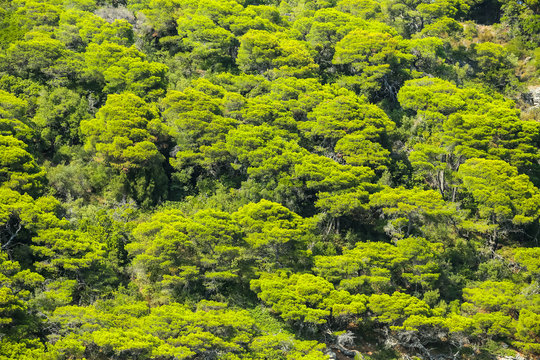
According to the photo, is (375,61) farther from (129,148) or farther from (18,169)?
(18,169)

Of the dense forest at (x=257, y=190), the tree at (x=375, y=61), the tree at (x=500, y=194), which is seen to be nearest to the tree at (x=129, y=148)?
the dense forest at (x=257, y=190)

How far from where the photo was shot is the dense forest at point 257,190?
3478 cm

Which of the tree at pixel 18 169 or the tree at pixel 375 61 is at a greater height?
the tree at pixel 375 61

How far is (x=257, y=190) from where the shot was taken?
4356 centimetres

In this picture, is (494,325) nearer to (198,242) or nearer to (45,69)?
(198,242)

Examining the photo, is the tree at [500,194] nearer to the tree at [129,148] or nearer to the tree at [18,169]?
the tree at [129,148]

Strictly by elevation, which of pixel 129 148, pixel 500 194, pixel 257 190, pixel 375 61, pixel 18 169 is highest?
pixel 375 61

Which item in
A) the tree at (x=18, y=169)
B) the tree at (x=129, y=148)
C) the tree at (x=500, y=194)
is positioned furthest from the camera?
the tree at (x=500, y=194)

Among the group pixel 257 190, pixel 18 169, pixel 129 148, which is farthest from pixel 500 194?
pixel 18 169

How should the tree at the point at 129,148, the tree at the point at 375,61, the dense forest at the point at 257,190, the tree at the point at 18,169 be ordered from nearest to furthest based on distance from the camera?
the dense forest at the point at 257,190, the tree at the point at 18,169, the tree at the point at 129,148, the tree at the point at 375,61

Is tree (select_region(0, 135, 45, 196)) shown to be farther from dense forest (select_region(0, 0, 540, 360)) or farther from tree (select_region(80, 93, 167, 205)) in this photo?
tree (select_region(80, 93, 167, 205))

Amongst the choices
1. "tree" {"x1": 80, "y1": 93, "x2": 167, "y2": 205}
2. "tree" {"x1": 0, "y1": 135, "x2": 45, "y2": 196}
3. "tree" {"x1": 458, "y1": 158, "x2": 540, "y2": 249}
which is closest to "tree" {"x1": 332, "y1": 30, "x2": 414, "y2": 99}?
"tree" {"x1": 458, "y1": 158, "x2": 540, "y2": 249}

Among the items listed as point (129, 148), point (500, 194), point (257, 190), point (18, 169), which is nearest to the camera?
point (18, 169)

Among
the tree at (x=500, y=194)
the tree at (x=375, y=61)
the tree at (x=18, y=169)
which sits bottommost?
the tree at (x=18, y=169)
